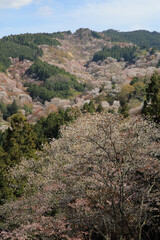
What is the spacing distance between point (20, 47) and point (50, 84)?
64477mm

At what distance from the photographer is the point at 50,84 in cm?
11962

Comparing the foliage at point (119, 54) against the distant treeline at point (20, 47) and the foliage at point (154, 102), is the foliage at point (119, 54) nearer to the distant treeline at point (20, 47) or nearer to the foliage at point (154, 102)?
the distant treeline at point (20, 47)

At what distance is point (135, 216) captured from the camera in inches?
338

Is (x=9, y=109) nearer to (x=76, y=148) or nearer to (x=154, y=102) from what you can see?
(x=154, y=102)

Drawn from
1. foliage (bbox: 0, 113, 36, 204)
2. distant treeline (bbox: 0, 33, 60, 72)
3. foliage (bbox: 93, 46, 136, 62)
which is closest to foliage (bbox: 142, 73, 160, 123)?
foliage (bbox: 0, 113, 36, 204)

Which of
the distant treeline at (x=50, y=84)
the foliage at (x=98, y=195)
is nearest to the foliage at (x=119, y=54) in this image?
the distant treeline at (x=50, y=84)

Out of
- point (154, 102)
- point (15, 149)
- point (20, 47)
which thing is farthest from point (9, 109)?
point (20, 47)

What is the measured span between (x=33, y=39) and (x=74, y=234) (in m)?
203

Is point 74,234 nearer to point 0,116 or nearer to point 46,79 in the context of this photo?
point 0,116

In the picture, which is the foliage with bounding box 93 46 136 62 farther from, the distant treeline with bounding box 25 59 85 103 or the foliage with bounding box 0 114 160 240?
the foliage with bounding box 0 114 160 240

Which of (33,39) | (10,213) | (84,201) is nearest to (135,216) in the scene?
(84,201)

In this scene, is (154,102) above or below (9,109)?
above

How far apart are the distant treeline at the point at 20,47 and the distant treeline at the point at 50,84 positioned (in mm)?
15051

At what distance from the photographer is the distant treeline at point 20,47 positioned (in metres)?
147
